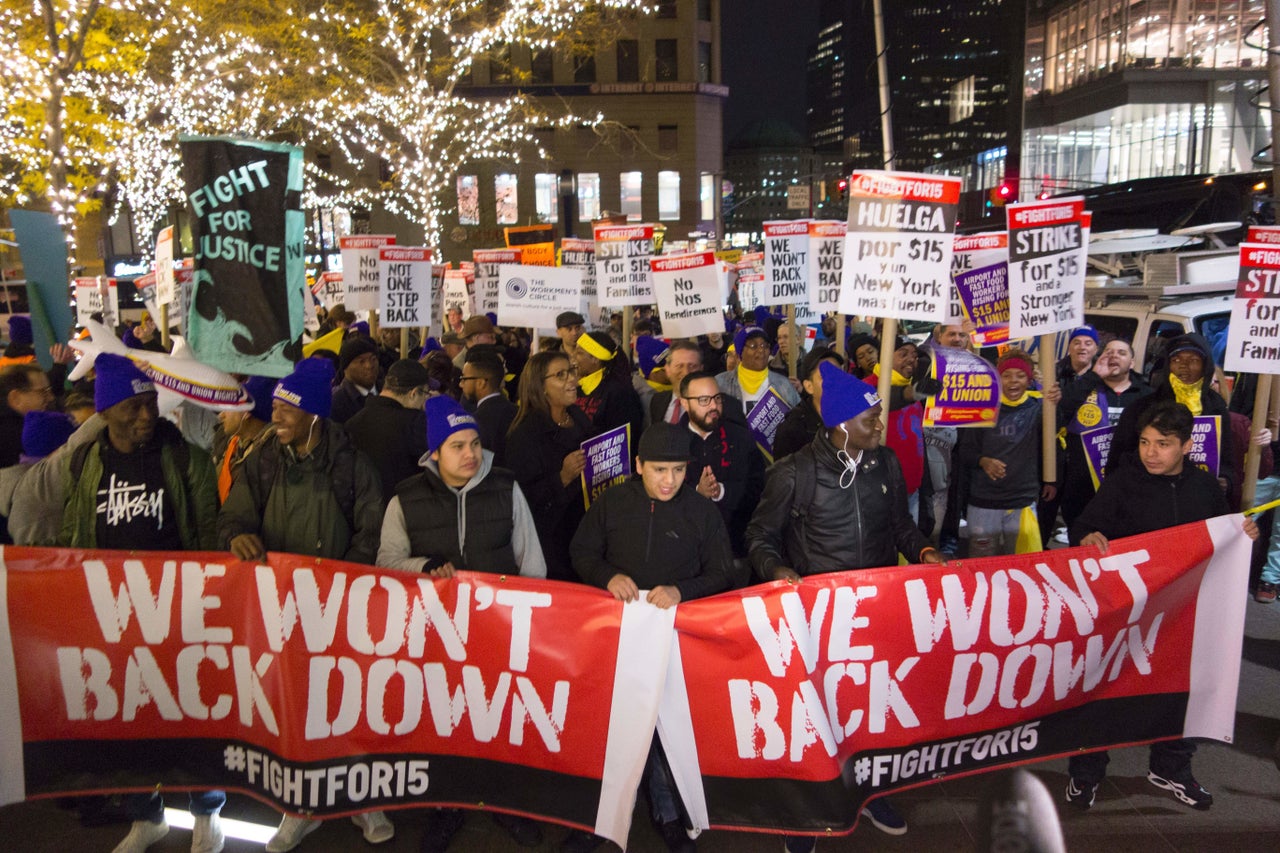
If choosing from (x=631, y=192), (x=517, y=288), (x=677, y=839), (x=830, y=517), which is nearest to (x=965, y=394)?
(x=830, y=517)

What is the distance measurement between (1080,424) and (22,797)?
21.6 feet

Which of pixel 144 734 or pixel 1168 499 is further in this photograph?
pixel 1168 499

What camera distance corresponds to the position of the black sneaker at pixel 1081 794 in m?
4.20

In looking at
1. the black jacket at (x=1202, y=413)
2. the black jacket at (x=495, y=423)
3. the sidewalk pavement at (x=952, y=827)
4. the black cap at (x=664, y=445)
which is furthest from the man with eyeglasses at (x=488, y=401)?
the black jacket at (x=1202, y=413)

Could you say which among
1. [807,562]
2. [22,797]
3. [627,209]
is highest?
[627,209]

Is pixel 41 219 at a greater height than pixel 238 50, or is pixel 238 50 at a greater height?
pixel 238 50

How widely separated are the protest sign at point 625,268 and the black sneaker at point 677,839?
6.96 meters

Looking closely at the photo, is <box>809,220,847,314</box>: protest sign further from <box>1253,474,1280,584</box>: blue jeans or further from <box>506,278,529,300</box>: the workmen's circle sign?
<box>1253,474,1280,584</box>: blue jeans

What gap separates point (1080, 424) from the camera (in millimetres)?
6645

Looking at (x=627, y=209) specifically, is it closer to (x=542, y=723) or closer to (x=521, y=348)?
(x=521, y=348)

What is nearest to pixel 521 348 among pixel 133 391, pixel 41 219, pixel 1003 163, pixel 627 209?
pixel 41 219

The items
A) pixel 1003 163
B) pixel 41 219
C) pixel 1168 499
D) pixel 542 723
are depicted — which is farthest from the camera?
pixel 1003 163

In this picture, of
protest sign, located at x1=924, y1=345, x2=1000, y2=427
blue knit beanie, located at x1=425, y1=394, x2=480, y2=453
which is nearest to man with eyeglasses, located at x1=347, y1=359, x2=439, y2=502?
blue knit beanie, located at x1=425, y1=394, x2=480, y2=453

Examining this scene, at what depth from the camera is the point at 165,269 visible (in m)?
8.90
